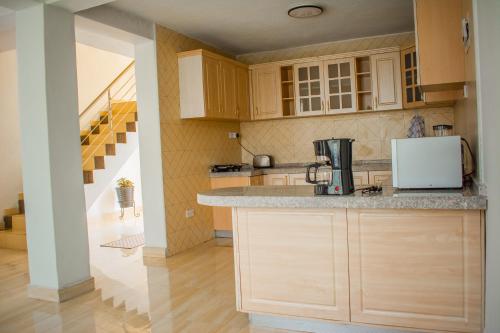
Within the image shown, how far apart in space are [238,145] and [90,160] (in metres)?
2.35

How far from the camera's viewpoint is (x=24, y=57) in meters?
3.38

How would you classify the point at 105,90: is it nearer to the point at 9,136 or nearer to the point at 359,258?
the point at 9,136

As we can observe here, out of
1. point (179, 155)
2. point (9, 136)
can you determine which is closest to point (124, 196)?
point (9, 136)

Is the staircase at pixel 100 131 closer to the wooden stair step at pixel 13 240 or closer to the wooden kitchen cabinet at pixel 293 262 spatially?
the wooden stair step at pixel 13 240

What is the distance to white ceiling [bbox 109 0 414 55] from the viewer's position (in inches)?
162

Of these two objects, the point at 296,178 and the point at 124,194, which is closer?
the point at 296,178

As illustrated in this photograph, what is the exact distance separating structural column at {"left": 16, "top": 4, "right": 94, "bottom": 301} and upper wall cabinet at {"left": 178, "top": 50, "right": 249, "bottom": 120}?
1558 mm

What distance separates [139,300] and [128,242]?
7.58ft

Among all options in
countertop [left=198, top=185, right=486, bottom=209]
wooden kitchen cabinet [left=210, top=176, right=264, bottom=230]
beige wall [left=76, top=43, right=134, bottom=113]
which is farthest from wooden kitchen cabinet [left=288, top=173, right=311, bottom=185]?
beige wall [left=76, top=43, right=134, bottom=113]

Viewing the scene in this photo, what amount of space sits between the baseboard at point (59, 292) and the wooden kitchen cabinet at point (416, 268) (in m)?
2.28

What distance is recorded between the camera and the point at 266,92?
19.2 feet

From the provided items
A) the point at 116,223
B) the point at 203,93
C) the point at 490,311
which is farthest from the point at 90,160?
the point at 490,311

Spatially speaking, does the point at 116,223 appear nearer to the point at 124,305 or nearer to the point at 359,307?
the point at 124,305

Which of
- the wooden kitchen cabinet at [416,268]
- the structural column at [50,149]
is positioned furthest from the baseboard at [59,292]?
the wooden kitchen cabinet at [416,268]
